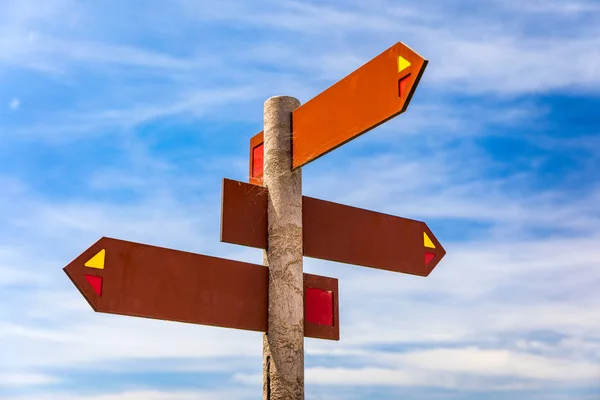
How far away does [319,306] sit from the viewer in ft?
17.1

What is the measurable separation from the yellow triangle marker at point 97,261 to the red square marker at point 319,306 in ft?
4.87

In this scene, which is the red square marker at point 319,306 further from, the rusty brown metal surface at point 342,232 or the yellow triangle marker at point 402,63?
the yellow triangle marker at point 402,63

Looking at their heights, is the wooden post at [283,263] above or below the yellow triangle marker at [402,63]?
below

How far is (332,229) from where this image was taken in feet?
17.6

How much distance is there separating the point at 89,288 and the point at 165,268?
1.76 ft

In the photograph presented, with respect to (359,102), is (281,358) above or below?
below

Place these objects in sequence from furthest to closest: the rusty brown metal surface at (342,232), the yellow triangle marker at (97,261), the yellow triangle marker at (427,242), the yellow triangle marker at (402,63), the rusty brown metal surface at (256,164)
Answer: the yellow triangle marker at (427,242) < the rusty brown metal surface at (256,164) < the rusty brown metal surface at (342,232) < the yellow triangle marker at (97,261) < the yellow triangle marker at (402,63)

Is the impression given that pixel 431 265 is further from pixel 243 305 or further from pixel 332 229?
pixel 243 305

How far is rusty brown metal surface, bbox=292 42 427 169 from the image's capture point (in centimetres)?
432

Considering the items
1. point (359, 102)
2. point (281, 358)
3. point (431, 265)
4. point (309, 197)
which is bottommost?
point (281, 358)

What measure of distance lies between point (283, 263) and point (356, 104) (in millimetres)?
1235

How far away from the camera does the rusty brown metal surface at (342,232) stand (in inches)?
198

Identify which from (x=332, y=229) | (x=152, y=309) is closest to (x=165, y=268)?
(x=152, y=309)

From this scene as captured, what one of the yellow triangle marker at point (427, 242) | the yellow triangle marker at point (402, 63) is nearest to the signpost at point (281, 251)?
the yellow triangle marker at point (402, 63)
